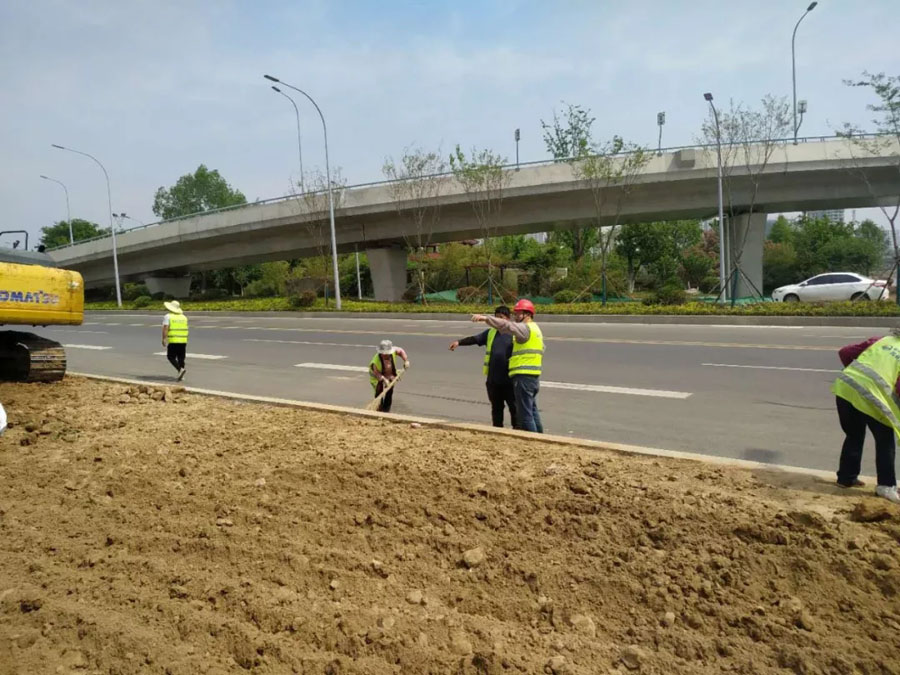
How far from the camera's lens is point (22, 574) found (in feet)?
11.3

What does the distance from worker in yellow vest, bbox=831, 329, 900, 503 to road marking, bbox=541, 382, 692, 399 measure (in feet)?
14.4

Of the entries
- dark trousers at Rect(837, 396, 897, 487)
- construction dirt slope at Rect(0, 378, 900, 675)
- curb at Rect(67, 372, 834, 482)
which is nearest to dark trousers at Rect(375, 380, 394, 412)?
curb at Rect(67, 372, 834, 482)

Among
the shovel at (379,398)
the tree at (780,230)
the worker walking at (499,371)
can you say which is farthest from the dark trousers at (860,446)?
the tree at (780,230)

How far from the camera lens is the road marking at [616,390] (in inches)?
350

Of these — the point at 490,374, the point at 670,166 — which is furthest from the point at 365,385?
the point at 670,166

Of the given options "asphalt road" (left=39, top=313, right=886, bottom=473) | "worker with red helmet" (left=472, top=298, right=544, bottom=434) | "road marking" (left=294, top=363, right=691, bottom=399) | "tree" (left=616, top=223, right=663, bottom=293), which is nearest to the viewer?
"worker with red helmet" (left=472, top=298, right=544, bottom=434)

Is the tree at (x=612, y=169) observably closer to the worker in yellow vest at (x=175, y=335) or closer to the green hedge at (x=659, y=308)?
the green hedge at (x=659, y=308)

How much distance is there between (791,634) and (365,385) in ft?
27.5

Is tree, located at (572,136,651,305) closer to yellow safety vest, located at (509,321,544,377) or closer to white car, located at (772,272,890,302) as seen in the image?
white car, located at (772,272,890,302)

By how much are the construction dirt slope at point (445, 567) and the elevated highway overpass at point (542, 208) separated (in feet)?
80.6

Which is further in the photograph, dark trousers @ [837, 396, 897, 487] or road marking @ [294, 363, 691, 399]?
road marking @ [294, 363, 691, 399]

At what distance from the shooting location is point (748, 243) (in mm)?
28969

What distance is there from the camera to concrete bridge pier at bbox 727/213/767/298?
2827cm

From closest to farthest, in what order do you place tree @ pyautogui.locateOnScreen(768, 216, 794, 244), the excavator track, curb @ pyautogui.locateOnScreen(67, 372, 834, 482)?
curb @ pyautogui.locateOnScreen(67, 372, 834, 482)
the excavator track
tree @ pyautogui.locateOnScreen(768, 216, 794, 244)
